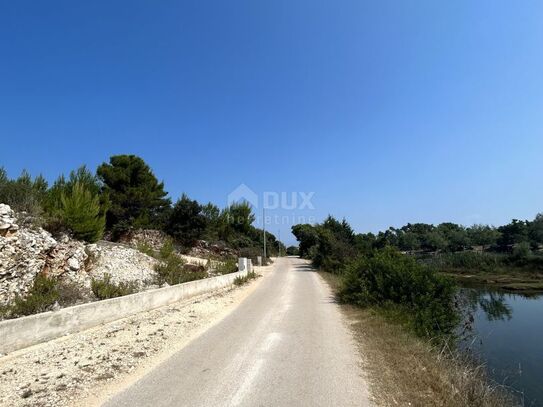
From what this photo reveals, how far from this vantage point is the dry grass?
493cm

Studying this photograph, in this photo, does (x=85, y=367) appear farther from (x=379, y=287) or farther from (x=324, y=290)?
(x=324, y=290)

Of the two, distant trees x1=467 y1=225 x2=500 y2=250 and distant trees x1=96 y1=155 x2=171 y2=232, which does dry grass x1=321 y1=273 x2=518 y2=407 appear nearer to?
distant trees x1=96 y1=155 x2=171 y2=232

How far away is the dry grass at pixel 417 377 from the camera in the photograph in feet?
16.2

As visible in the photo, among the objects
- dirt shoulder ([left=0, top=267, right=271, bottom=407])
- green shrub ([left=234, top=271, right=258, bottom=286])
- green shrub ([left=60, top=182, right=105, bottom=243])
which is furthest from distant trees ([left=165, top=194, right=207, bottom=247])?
dirt shoulder ([left=0, top=267, right=271, bottom=407])

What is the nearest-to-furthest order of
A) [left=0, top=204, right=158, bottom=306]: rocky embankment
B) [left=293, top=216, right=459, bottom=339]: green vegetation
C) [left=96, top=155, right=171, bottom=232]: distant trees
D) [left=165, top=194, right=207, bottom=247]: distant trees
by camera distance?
1. [left=293, top=216, right=459, bottom=339]: green vegetation
2. [left=0, top=204, right=158, bottom=306]: rocky embankment
3. [left=96, top=155, right=171, bottom=232]: distant trees
4. [left=165, top=194, right=207, bottom=247]: distant trees

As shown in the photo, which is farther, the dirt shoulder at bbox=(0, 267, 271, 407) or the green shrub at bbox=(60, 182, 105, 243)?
the green shrub at bbox=(60, 182, 105, 243)

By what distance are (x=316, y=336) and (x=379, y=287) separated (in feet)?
16.8

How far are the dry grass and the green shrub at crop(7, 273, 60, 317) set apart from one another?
23.5ft

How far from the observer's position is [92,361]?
6.35 m

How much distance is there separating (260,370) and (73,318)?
16.2 feet

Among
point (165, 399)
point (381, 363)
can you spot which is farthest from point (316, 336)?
point (165, 399)

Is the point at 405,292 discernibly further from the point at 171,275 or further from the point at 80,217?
the point at 80,217

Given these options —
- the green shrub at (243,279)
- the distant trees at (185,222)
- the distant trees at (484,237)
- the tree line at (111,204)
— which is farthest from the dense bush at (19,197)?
the distant trees at (484,237)

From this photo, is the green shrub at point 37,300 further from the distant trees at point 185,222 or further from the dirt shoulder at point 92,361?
the distant trees at point 185,222
